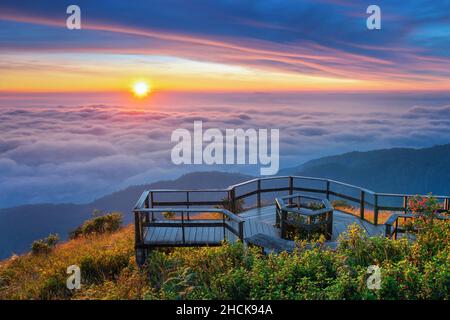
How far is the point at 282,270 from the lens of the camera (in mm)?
6918

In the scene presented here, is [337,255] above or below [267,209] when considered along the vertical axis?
above

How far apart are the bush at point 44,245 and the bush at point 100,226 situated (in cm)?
136

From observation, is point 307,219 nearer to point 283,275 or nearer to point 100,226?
point 283,275

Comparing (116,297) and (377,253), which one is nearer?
(116,297)

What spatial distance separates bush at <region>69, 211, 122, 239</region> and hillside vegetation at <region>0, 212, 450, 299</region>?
9.78m

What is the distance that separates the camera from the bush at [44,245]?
17.3 m

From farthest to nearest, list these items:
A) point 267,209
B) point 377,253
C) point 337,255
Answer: point 267,209 → point 377,253 → point 337,255

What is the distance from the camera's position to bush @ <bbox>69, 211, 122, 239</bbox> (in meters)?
20.0

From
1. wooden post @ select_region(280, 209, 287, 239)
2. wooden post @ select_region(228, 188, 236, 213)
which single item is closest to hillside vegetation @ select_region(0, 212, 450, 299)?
wooden post @ select_region(280, 209, 287, 239)

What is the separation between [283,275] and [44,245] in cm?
1393
